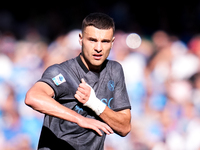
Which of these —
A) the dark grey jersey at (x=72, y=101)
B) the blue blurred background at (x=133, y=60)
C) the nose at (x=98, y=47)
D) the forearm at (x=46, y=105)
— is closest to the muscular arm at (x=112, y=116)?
the dark grey jersey at (x=72, y=101)

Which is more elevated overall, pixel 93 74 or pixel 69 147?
pixel 93 74

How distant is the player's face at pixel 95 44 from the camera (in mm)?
2301

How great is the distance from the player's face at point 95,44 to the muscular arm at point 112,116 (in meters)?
0.30

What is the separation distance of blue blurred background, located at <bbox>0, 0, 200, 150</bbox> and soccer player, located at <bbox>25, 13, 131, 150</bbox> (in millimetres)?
2638

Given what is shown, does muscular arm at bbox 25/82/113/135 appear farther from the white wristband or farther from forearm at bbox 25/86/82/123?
the white wristband

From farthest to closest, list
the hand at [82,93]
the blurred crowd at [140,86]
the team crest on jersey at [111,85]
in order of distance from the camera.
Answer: the blurred crowd at [140,86] < the team crest on jersey at [111,85] < the hand at [82,93]

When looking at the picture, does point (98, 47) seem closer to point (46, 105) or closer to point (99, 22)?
point (99, 22)

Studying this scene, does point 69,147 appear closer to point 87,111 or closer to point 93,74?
point 87,111

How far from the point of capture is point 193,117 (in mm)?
5078

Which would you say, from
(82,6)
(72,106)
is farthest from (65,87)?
(82,6)

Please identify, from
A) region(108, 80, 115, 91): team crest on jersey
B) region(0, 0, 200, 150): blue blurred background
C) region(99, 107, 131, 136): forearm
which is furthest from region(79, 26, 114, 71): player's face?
region(0, 0, 200, 150): blue blurred background

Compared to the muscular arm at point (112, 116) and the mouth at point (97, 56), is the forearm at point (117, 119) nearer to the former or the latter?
the muscular arm at point (112, 116)

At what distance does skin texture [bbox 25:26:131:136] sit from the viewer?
1880 millimetres

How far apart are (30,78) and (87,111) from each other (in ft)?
10.3
